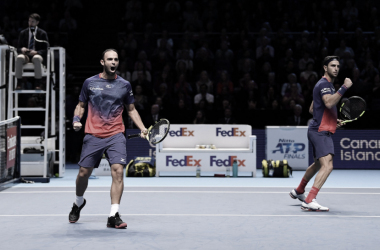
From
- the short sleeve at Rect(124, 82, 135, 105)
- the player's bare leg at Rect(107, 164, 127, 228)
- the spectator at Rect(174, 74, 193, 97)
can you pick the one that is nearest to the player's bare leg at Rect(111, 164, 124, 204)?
the player's bare leg at Rect(107, 164, 127, 228)

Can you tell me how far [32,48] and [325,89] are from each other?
612cm

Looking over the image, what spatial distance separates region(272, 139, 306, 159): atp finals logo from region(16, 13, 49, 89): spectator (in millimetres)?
5453

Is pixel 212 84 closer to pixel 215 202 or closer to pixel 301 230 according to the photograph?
pixel 215 202

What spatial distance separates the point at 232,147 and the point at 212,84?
2.94 meters

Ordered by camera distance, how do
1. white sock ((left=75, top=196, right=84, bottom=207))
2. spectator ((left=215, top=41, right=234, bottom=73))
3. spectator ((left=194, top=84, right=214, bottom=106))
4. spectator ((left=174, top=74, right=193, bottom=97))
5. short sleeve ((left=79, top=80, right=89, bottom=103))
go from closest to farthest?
short sleeve ((left=79, top=80, right=89, bottom=103)) → white sock ((left=75, top=196, right=84, bottom=207)) → spectator ((left=194, top=84, right=214, bottom=106)) → spectator ((left=174, top=74, right=193, bottom=97)) → spectator ((left=215, top=41, right=234, bottom=73))

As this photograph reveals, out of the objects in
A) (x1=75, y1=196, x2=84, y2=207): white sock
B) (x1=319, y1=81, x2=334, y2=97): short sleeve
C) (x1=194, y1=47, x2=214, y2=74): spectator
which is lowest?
(x1=75, y1=196, x2=84, y2=207): white sock

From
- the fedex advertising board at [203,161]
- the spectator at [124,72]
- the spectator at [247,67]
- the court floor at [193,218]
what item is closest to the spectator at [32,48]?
the court floor at [193,218]

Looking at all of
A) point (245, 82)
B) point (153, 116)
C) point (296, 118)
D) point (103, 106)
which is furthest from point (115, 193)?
point (245, 82)

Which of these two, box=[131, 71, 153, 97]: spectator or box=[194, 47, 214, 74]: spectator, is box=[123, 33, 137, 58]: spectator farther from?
box=[194, 47, 214, 74]: spectator

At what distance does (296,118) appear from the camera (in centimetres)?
1361

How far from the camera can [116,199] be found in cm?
587

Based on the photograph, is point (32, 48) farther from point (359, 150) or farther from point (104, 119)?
point (359, 150)

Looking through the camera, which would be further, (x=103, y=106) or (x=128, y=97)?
(x=128, y=97)

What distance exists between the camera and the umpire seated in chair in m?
10.6
